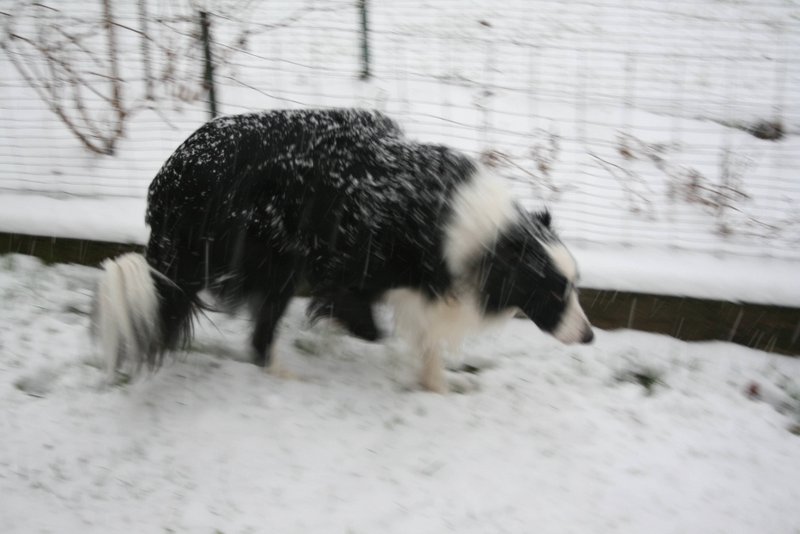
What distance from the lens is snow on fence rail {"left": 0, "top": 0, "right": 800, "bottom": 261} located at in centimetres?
460

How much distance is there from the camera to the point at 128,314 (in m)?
2.76

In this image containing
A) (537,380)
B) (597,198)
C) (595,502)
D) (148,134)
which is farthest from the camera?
(148,134)

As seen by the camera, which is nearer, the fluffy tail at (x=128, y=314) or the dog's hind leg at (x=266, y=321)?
the fluffy tail at (x=128, y=314)

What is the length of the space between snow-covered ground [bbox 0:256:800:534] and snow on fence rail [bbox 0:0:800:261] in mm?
1213

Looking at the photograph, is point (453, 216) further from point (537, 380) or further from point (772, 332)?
point (772, 332)

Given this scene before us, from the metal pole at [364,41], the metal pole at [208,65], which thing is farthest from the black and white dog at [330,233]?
the metal pole at [364,41]

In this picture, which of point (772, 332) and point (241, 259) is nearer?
point (241, 259)

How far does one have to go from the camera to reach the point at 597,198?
4645mm

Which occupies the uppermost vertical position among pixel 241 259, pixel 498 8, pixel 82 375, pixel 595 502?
pixel 498 8

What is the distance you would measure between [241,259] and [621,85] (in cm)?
489

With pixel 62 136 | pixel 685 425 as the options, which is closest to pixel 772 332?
pixel 685 425

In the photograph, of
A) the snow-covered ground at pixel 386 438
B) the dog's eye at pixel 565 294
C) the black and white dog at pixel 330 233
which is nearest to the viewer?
the snow-covered ground at pixel 386 438

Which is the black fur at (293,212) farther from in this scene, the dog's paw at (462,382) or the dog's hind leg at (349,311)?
the dog's paw at (462,382)

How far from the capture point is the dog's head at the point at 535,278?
2.99 meters
